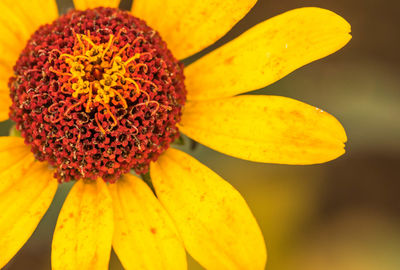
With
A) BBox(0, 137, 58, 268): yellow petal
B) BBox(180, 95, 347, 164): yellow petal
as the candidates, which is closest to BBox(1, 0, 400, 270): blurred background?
BBox(0, 137, 58, 268): yellow petal

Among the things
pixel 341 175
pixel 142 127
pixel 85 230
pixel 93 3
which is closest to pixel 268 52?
pixel 142 127

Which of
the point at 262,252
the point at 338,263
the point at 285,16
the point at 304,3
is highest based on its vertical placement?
the point at 285,16

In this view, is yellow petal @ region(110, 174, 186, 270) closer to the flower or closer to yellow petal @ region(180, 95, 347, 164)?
the flower

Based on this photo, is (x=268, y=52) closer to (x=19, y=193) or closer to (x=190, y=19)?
(x=190, y=19)

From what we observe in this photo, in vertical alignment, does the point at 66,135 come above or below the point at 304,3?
above

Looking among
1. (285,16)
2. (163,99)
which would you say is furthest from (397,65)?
(163,99)

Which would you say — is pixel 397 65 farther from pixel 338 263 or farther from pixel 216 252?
pixel 216 252

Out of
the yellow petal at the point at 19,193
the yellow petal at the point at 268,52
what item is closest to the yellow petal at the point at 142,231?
the yellow petal at the point at 19,193

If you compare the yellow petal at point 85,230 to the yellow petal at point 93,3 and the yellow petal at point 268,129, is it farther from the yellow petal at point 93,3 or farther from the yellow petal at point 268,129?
the yellow petal at point 93,3
